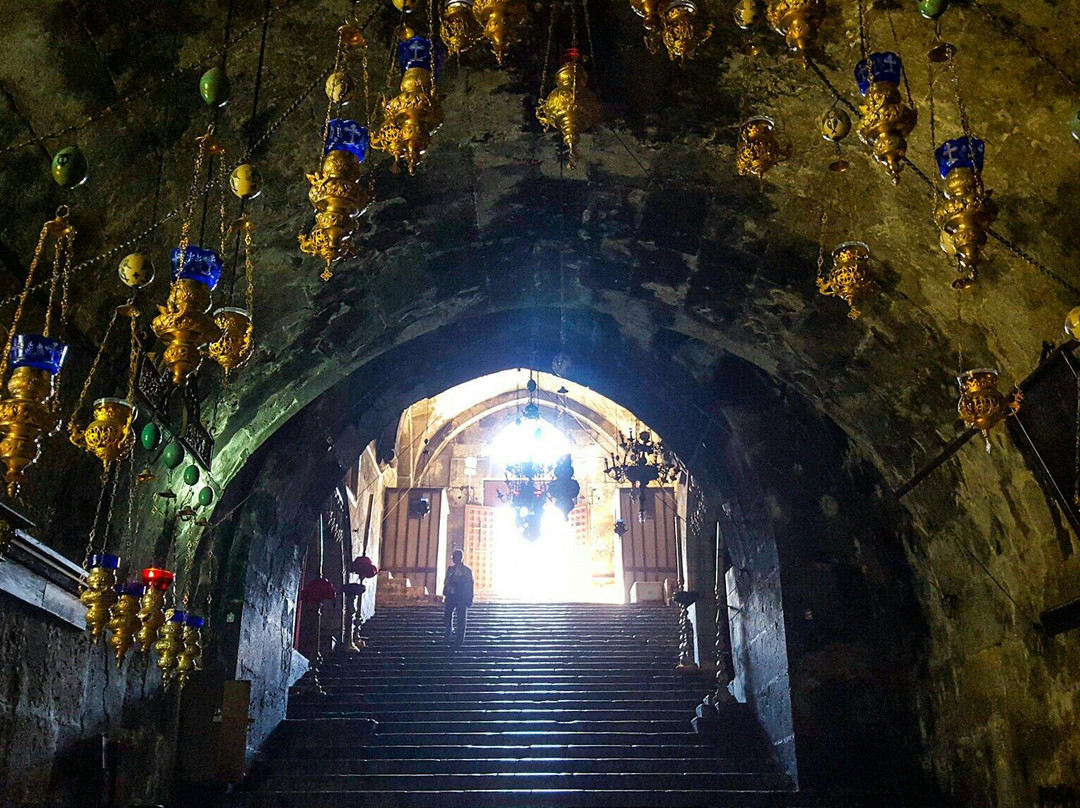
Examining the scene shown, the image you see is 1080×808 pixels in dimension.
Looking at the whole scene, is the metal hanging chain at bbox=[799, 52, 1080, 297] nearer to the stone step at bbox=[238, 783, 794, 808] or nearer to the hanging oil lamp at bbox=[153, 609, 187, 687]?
the stone step at bbox=[238, 783, 794, 808]

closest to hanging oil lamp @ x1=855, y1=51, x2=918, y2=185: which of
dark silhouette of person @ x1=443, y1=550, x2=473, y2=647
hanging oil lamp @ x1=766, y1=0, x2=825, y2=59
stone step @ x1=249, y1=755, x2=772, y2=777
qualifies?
hanging oil lamp @ x1=766, y1=0, x2=825, y2=59

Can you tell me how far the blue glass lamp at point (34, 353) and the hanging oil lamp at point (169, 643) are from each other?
3.77 meters

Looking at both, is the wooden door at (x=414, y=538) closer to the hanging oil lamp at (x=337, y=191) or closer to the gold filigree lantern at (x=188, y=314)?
the gold filigree lantern at (x=188, y=314)

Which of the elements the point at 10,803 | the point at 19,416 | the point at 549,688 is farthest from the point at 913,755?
the point at 19,416

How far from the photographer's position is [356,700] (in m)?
11.6

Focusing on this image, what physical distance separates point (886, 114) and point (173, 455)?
5.36 m

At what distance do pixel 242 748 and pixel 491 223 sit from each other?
5.53 meters

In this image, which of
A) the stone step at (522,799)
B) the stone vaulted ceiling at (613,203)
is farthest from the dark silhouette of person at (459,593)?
the stone vaulted ceiling at (613,203)

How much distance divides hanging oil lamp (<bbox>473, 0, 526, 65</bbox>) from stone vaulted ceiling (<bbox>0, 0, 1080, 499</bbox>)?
1.68 m

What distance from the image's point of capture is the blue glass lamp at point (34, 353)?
12.5 ft

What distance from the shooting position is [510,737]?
10.1 metres

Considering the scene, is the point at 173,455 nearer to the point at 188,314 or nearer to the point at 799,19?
the point at 188,314

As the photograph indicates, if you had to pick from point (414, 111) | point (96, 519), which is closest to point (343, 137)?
point (414, 111)

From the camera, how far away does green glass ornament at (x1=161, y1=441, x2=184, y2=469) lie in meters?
6.85
